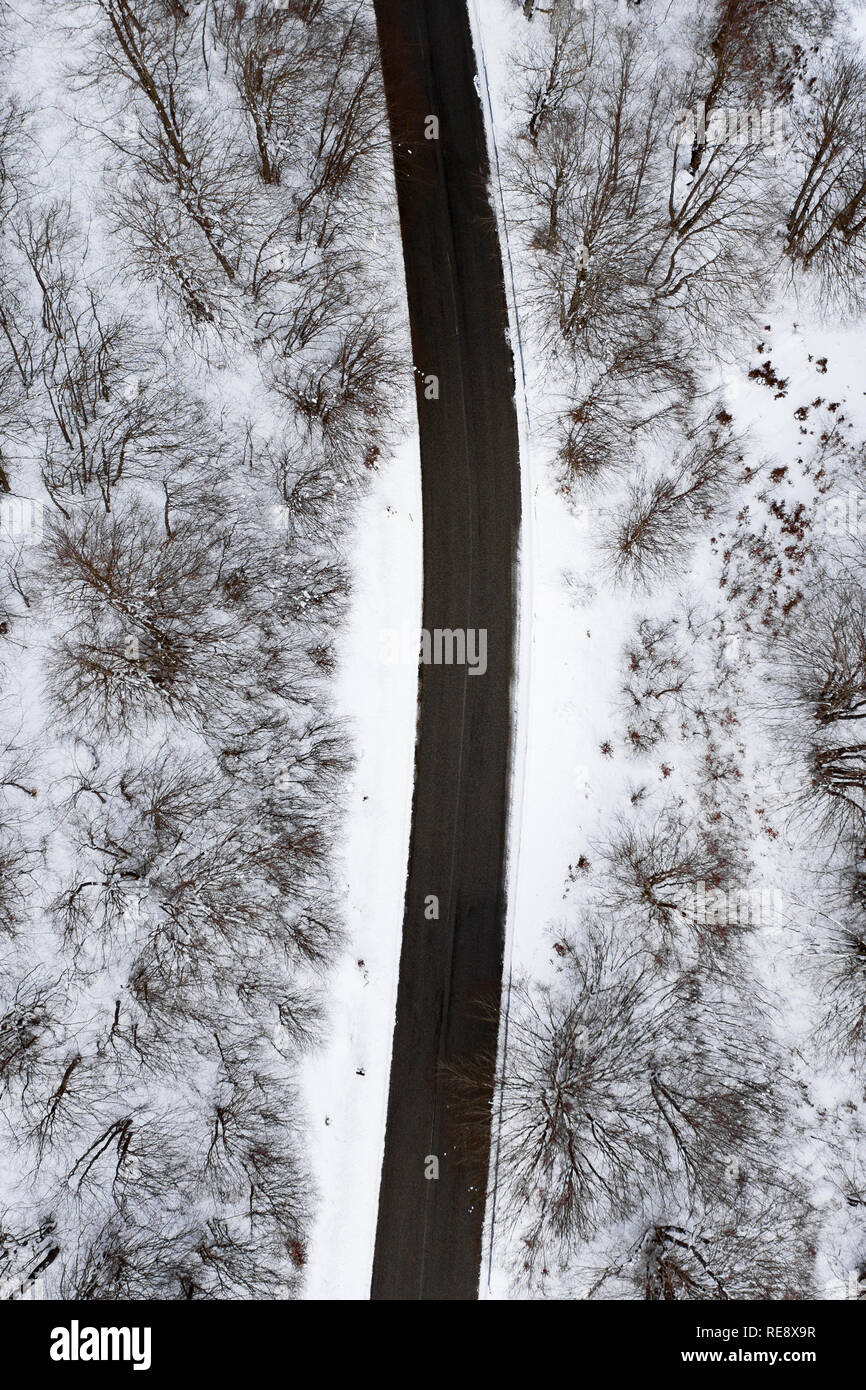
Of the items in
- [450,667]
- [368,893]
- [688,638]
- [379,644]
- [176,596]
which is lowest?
[368,893]

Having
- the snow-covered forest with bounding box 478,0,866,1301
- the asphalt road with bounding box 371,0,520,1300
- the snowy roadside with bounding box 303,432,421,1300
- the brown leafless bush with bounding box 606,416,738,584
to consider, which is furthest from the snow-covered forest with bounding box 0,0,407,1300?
the brown leafless bush with bounding box 606,416,738,584

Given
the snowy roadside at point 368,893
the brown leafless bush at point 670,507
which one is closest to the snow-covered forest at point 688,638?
the brown leafless bush at point 670,507

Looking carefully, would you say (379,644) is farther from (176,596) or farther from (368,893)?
(368,893)

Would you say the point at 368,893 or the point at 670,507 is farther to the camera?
the point at 670,507

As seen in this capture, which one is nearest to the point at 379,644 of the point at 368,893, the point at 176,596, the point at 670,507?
the point at 176,596

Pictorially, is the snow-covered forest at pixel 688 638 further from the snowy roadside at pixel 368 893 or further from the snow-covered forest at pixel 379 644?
the snowy roadside at pixel 368 893

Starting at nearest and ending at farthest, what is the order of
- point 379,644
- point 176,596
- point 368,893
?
point 176,596 → point 368,893 → point 379,644
